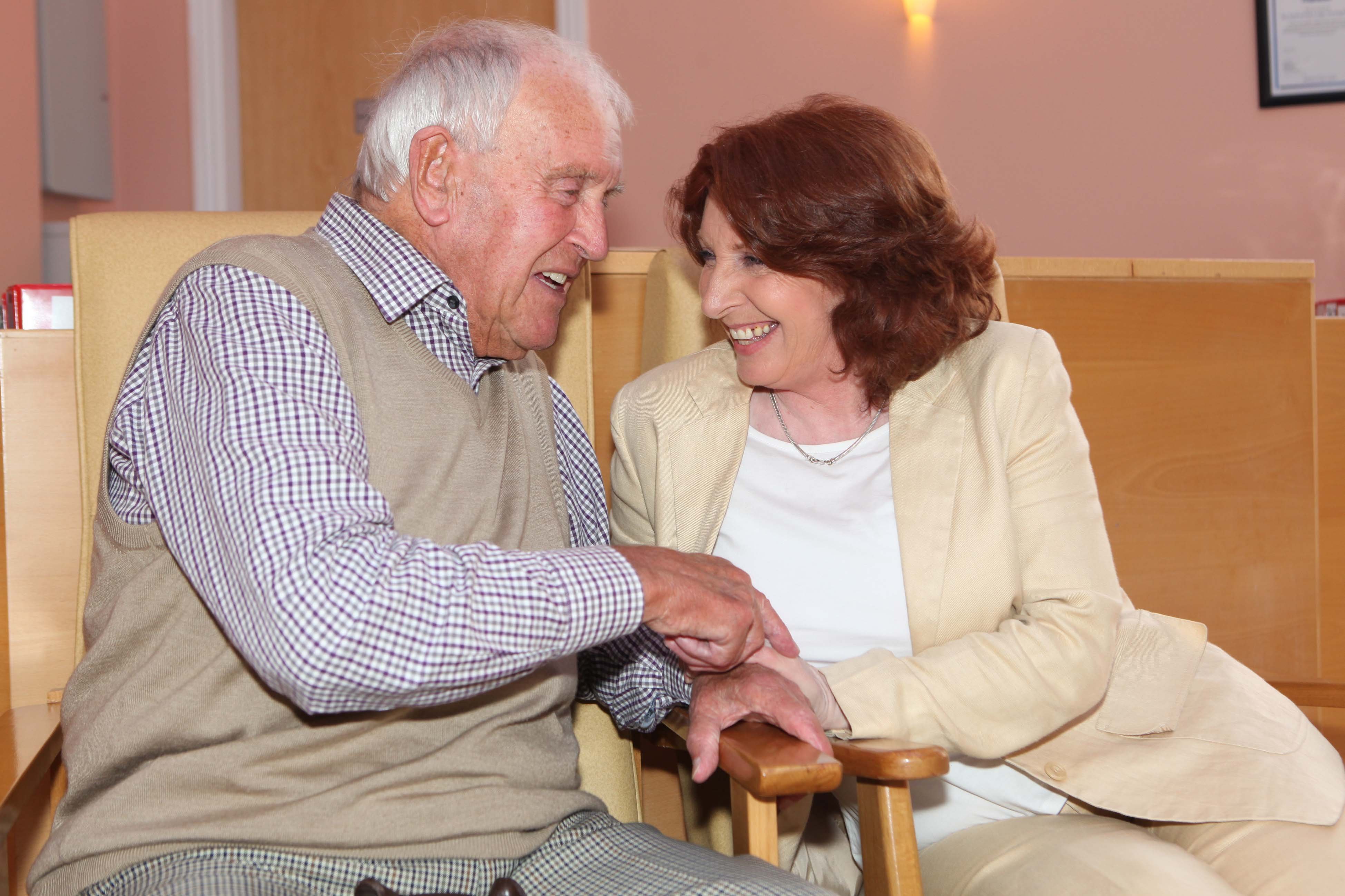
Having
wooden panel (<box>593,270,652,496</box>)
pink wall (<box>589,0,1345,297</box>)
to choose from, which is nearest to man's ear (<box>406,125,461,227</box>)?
wooden panel (<box>593,270,652,496</box>)

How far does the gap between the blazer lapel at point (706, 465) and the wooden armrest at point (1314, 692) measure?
81 cm

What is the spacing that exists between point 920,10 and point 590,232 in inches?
108

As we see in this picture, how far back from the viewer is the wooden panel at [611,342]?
70.2 inches

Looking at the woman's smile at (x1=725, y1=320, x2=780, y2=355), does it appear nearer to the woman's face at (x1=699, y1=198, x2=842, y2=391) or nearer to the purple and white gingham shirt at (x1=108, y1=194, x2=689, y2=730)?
the woman's face at (x1=699, y1=198, x2=842, y2=391)

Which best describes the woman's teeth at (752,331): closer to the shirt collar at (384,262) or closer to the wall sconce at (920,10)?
the shirt collar at (384,262)

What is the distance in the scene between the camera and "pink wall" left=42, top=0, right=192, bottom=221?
3816 millimetres

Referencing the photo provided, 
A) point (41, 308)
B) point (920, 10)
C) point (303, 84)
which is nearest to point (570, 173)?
point (41, 308)

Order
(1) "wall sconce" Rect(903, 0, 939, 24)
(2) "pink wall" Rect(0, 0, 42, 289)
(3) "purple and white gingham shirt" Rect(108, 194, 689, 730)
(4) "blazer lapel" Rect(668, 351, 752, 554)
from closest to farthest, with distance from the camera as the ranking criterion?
(3) "purple and white gingham shirt" Rect(108, 194, 689, 730) < (4) "blazer lapel" Rect(668, 351, 752, 554) < (2) "pink wall" Rect(0, 0, 42, 289) < (1) "wall sconce" Rect(903, 0, 939, 24)

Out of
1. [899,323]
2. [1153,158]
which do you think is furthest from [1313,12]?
[899,323]

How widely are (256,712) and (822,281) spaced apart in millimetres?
888

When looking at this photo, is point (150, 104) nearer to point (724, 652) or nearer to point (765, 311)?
point (765, 311)

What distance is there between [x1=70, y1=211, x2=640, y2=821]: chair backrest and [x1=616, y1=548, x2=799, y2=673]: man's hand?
281 mm

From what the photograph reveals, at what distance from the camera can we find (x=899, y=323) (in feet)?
5.00

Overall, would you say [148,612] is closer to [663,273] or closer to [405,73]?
[405,73]
